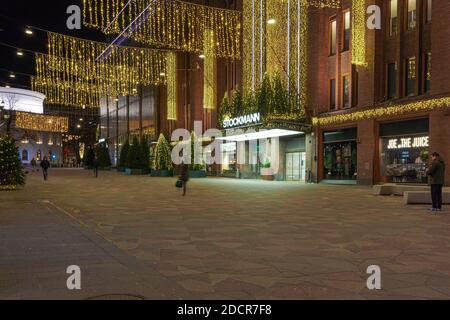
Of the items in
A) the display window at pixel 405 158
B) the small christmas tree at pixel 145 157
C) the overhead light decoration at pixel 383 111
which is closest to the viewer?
the overhead light decoration at pixel 383 111

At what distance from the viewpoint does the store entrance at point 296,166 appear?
117ft

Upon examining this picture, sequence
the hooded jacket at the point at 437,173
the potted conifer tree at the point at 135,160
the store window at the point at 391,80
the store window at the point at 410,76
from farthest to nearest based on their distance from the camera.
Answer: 1. the potted conifer tree at the point at 135,160
2. the store window at the point at 391,80
3. the store window at the point at 410,76
4. the hooded jacket at the point at 437,173

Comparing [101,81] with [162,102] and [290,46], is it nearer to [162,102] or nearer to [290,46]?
[290,46]

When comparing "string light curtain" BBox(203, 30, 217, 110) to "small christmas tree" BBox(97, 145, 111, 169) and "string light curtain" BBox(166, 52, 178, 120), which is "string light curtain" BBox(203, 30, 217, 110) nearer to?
"string light curtain" BBox(166, 52, 178, 120)

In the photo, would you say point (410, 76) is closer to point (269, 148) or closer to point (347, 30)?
point (347, 30)

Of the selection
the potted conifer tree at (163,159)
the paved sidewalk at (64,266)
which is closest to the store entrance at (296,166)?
the potted conifer tree at (163,159)

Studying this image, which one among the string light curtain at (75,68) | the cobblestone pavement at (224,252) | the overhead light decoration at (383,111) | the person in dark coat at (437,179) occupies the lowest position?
the cobblestone pavement at (224,252)

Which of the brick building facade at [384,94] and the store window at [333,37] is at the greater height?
the store window at [333,37]

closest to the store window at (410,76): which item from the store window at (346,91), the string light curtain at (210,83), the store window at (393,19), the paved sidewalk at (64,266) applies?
the store window at (393,19)

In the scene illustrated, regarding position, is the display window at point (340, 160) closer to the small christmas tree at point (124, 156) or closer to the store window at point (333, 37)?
the store window at point (333, 37)

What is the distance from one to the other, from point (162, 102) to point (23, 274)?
61.4m

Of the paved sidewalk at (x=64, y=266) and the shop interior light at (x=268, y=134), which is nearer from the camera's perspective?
the paved sidewalk at (x=64, y=266)

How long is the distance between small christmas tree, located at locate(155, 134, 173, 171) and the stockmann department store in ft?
21.2

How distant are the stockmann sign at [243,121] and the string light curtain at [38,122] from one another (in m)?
41.6
